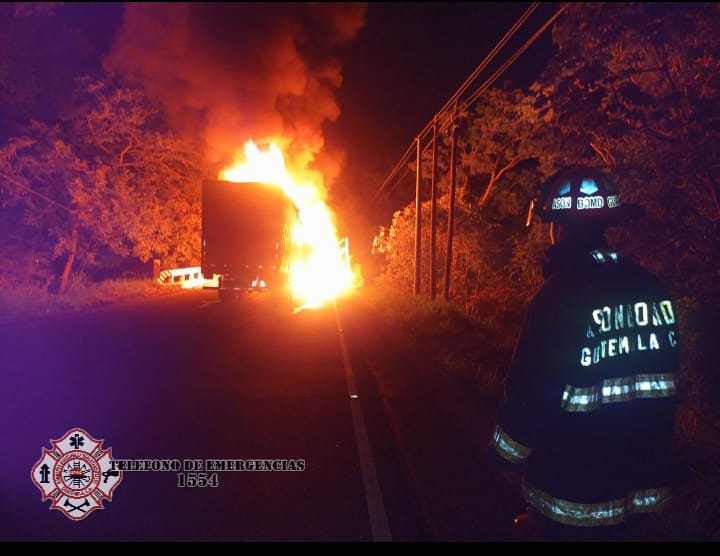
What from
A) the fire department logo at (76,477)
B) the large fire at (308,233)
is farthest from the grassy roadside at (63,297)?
the fire department logo at (76,477)

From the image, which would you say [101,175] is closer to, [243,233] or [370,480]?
[243,233]

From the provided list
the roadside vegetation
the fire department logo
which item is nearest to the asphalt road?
the fire department logo

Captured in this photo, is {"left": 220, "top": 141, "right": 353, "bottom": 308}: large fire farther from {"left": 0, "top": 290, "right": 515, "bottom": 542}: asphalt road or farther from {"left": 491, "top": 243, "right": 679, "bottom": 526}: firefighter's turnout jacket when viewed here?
{"left": 491, "top": 243, "right": 679, "bottom": 526}: firefighter's turnout jacket

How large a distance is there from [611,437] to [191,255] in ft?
89.1

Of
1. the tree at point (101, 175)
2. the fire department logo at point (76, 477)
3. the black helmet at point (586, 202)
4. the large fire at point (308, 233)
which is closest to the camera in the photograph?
the black helmet at point (586, 202)

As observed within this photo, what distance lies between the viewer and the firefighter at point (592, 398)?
78.4 inches

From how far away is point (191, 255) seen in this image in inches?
1086

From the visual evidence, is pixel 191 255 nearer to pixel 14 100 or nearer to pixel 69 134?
pixel 69 134

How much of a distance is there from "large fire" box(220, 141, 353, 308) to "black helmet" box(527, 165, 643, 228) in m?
16.6

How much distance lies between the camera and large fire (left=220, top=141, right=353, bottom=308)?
21.8m

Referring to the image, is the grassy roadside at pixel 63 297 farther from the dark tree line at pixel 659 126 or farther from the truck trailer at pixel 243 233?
the dark tree line at pixel 659 126

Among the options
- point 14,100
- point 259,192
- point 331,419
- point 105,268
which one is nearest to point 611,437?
point 331,419

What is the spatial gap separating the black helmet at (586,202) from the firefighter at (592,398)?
0.43ft

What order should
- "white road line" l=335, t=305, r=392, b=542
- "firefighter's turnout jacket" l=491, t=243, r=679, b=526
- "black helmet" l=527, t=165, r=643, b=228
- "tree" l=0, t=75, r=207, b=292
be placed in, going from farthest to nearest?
"tree" l=0, t=75, r=207, b=292 < "white road line" l=335, t=305, r=392, b=542 < "black helmet" l=527, t=165, r=643, b=228 < "firefighter's turnout jacket" l=491, t=243, r=679, b=526
